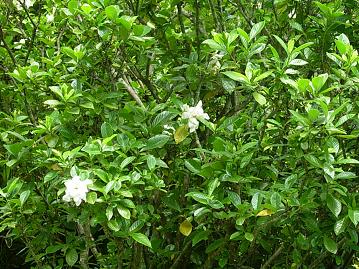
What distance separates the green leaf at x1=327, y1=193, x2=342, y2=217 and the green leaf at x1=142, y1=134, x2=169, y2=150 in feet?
2.31

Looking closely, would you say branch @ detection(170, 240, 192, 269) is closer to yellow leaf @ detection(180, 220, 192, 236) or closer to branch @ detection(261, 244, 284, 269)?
yellow leaf @ detection(180, 220, 192, 236)

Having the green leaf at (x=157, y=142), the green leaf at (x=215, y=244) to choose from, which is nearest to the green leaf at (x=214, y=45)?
the green leaf at (x=157, y=142)

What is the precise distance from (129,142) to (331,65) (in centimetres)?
105

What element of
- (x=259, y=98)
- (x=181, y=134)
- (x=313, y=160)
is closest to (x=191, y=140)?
(x=181, y=134)

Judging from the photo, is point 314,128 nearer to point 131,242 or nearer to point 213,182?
point 213,182

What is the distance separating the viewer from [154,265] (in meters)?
3.09

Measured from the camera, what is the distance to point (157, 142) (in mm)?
2484

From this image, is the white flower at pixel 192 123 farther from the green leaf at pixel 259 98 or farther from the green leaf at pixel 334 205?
the green leaf at pixel 334 205

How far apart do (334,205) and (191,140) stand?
2.71 ft

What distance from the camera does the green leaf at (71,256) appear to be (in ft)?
9.06

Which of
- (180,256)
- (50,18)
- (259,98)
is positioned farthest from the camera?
(50,18)

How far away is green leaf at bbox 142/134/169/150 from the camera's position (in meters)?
Result: 2.47

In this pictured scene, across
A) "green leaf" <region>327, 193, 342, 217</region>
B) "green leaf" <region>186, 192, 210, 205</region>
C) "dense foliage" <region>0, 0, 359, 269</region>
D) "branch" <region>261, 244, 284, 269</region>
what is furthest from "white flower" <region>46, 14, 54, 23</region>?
"green leaf" <region>327, 193, 342, 217</region>

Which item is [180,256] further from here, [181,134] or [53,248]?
[181,134]
